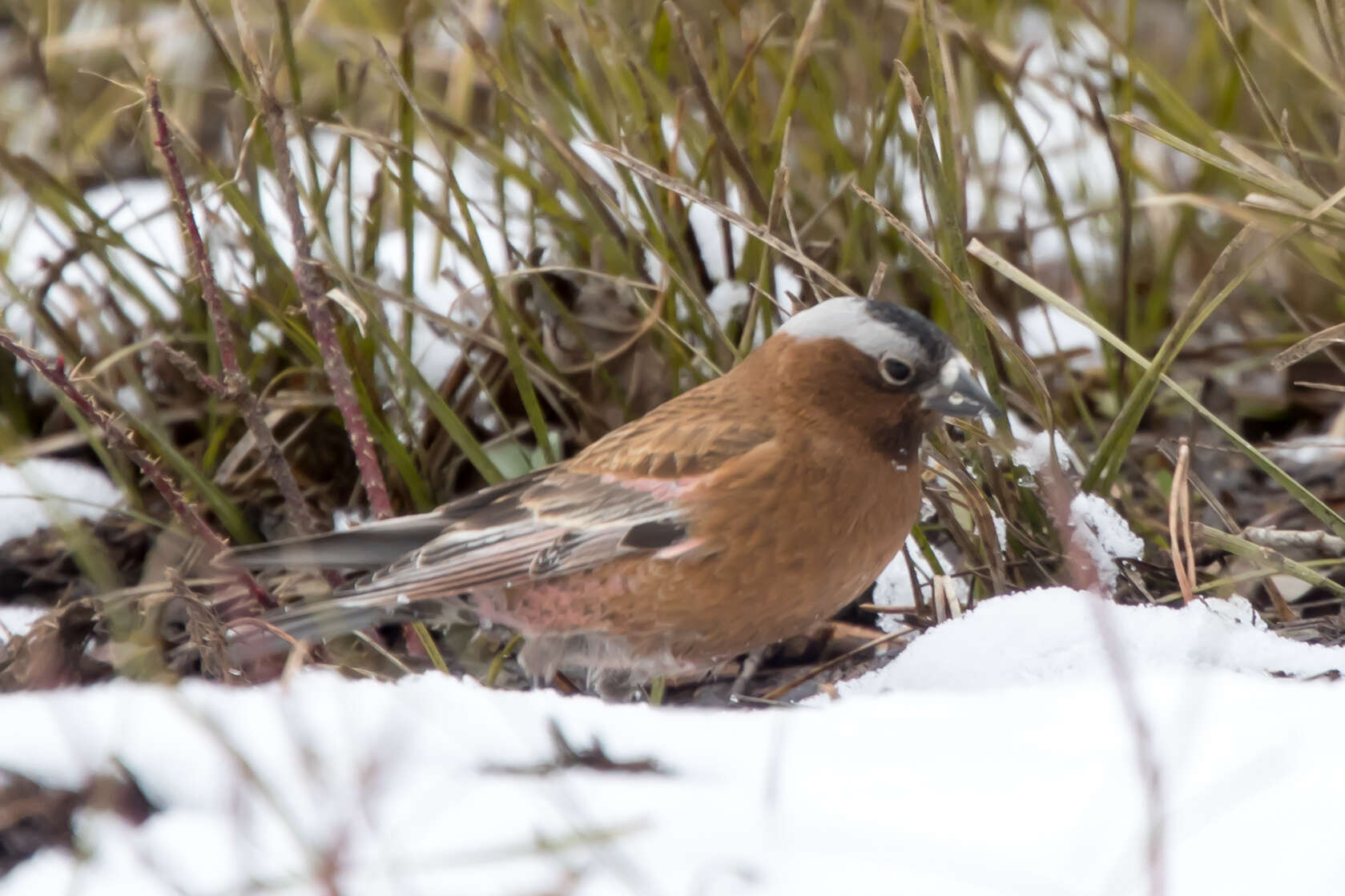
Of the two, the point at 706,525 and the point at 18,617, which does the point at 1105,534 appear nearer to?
the point at 706,525

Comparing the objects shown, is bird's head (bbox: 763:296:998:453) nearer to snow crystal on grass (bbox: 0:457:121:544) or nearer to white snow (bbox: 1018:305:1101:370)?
white snow (bbox: 1018:305:1101:370)

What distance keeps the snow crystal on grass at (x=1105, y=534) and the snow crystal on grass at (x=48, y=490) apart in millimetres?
2434

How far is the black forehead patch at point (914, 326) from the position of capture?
309 centimetres

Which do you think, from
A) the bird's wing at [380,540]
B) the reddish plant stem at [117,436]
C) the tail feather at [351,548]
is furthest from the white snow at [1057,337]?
the reddish plant stem at [117,436]

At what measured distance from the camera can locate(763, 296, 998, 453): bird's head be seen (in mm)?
3092

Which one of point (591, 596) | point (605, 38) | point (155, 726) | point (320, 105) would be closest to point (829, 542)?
point (591, 596)

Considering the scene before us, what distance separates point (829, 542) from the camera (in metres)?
3.02

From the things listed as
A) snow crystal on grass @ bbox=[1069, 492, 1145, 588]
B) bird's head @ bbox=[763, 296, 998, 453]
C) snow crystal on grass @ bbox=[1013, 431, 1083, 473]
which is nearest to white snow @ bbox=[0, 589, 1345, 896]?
snow crystal on grass @ bbox=[1069, 492, 1145, 588]

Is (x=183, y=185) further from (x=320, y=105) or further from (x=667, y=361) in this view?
(x=320, y=105)

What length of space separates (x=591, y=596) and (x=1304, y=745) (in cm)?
161

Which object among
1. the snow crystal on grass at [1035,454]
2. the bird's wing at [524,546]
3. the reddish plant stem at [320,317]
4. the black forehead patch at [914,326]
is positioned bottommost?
the snow crystal on grass at [1035,454]

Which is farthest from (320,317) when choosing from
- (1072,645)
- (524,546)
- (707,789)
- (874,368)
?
(1072,645)

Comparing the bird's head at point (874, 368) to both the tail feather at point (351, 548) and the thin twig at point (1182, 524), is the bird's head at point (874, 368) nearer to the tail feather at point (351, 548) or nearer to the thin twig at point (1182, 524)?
the thin twig at point (1182, 524)

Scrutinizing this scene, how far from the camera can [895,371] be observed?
10.3 feet
